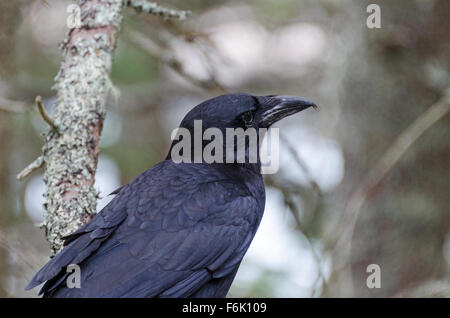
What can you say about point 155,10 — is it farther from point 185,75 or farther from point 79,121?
point 79,121

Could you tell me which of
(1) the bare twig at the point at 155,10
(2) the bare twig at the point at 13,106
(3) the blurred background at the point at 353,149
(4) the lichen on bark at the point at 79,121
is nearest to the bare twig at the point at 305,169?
(3) the blurred background at the point at 353,149

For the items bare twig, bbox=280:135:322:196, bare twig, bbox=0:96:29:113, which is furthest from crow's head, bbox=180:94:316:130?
bare twig, bbox=0:96:29:113

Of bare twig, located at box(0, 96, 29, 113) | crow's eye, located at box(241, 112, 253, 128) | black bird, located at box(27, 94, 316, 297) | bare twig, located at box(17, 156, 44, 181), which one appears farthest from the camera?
crow's eye, located at box(241, 112, 253, 128)

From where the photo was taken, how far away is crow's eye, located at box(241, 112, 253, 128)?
449 centimetres

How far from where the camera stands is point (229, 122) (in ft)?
14.5

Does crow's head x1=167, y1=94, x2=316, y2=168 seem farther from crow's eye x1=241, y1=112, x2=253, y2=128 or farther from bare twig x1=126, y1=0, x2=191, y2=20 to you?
bare twig x1=126, y1=0, x2=191, y2=20

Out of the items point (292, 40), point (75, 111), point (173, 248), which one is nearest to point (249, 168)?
point (173, 248)

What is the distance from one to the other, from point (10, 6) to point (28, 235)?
3636 millimetres

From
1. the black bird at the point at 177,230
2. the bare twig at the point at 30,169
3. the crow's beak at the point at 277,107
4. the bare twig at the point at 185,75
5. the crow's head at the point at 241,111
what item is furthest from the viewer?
the bare twig at the point at 185,75

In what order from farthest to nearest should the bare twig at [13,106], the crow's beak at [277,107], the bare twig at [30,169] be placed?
the crow's beak at [277,107] < the bare twig at [13,106] < the bare twig at [30,169]

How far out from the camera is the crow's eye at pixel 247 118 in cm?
449

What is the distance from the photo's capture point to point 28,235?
7.68 meters

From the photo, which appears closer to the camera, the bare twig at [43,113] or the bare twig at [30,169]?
the bare twig at [43,113]

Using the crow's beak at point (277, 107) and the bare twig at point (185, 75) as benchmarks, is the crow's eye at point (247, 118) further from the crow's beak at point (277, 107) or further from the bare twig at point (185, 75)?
the bare twig at point (185, 75)
